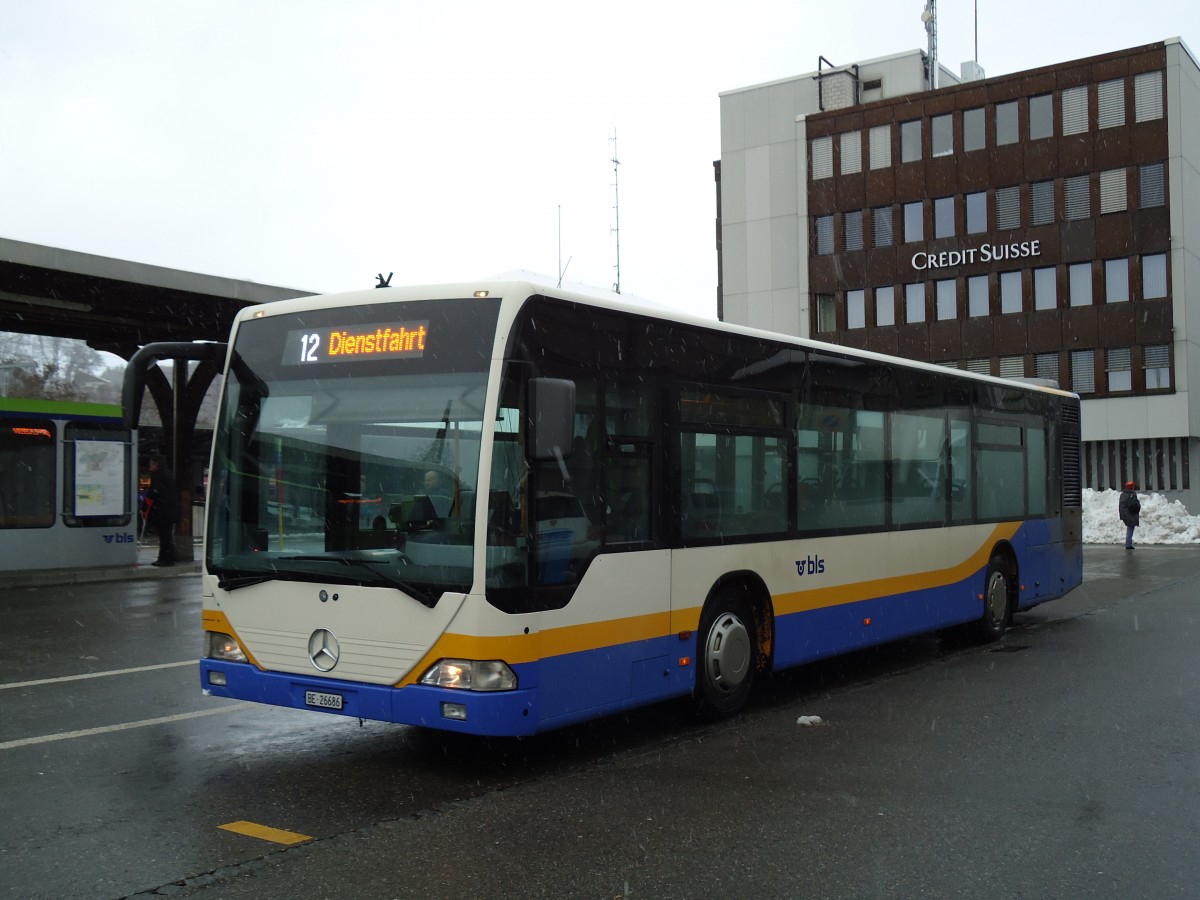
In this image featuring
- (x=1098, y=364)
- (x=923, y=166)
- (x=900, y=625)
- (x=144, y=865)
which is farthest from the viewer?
(x=923, y=166)

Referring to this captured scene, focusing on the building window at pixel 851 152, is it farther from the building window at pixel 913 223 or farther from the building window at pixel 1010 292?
the building window at pixel 1010 292

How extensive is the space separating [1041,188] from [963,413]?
41.4 meters

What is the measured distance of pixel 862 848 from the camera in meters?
5.38

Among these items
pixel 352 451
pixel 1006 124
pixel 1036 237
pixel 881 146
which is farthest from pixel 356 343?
pixel 881 146

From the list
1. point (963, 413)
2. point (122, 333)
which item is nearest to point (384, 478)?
point (963, 413)

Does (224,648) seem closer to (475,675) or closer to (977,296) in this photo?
(475,675)

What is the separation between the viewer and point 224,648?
7355 mm

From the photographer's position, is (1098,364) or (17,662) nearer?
(17,662)

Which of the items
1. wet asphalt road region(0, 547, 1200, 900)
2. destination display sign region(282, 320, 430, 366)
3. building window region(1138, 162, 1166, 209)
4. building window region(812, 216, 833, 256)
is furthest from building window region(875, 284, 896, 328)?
destination display sign region(282, 320, 430, 366)

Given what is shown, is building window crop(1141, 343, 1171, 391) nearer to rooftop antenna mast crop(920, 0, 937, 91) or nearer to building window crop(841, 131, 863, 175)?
building window crop(841, 131, 863, 175)

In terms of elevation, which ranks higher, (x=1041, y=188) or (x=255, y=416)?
(x=1041, y=188)

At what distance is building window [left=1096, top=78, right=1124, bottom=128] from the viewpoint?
47688 mm

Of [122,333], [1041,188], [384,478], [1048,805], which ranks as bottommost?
[1048,805]

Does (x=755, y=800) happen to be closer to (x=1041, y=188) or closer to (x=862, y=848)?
(x=862, y=848)
